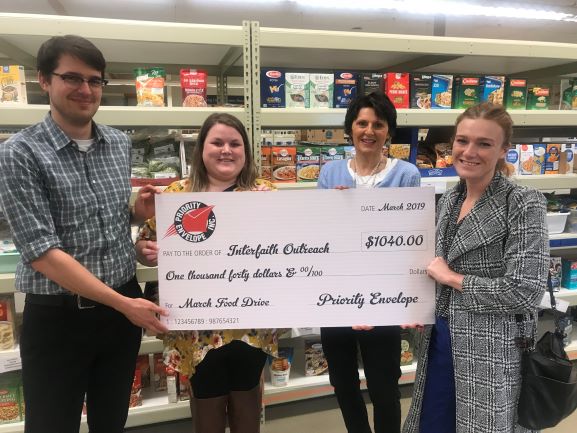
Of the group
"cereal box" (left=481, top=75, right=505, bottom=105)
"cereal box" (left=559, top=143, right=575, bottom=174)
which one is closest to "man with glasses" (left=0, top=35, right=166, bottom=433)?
"cereal box" (left=481, top=75, right=505, bottom=105)

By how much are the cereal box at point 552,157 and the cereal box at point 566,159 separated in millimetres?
33

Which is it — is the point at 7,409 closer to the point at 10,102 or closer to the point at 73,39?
the point at 10,102

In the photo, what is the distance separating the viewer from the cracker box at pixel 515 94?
2.64 meters

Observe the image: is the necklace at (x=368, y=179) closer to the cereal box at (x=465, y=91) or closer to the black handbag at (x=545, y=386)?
the black handbag at (x=545, y=386)

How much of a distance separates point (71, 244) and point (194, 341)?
1.83 feet

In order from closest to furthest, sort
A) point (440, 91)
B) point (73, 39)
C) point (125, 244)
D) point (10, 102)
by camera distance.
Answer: point (73, 39) < point (125, 244) < point (10, 102) < point (440, 91)

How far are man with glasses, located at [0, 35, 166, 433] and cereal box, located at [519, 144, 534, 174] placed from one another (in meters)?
2.36

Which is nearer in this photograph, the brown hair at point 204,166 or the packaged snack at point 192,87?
the brown hair at point 204,166

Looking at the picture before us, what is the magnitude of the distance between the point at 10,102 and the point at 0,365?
1329mm

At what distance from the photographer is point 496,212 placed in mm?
1362

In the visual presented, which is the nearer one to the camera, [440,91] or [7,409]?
[7,409]

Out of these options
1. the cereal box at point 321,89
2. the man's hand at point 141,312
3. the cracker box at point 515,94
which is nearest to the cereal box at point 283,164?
the cereal box at point 321,89

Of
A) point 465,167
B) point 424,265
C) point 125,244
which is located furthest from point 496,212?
point 125,244

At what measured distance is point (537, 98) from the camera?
2723mm
